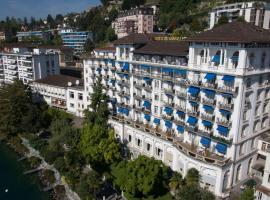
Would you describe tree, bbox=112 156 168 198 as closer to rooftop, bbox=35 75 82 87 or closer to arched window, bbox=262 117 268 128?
arched window, bbox=262 117 268 128

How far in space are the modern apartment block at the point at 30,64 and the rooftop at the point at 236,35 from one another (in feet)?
232

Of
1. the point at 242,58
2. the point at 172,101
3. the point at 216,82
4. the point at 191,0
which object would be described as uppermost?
the point at 191,0

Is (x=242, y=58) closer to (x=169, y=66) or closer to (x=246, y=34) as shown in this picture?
(x=246, y=34)

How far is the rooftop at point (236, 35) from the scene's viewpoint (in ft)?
130

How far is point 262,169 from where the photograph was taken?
48938 mm

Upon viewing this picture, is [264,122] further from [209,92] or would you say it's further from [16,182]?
[16,182]

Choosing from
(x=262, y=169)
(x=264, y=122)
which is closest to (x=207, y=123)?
(x=264, y=122)

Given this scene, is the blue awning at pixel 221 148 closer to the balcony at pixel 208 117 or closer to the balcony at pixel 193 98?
the balcony at pixel 208 117

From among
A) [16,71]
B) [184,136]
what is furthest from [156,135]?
[16,71]

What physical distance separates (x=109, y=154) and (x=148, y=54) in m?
22.8

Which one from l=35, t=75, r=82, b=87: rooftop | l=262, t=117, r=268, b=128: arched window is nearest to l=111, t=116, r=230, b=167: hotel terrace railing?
l=262, t=117, r=268, b=128: arched window

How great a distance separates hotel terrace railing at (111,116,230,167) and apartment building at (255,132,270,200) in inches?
240

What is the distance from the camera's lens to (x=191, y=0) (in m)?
157

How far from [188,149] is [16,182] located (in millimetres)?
38548
